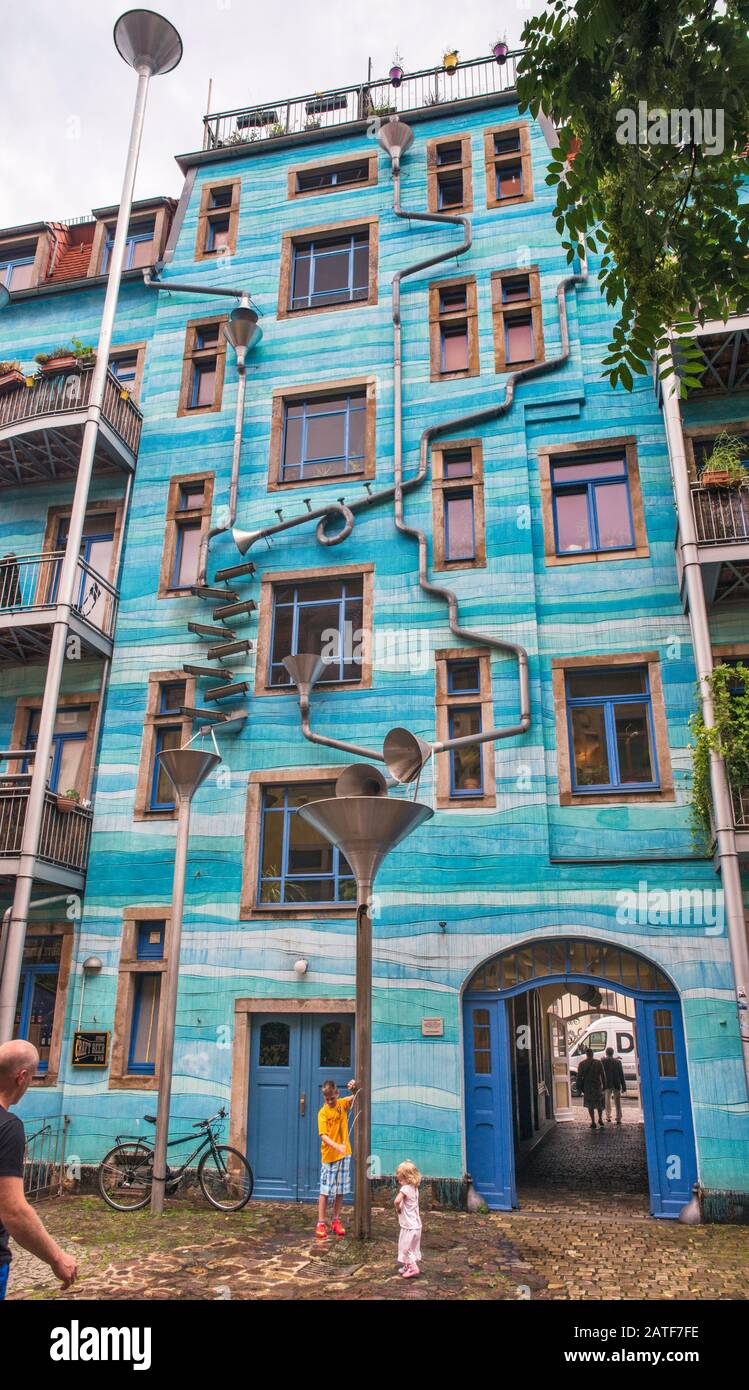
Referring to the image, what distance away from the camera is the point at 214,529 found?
1773 centimetres

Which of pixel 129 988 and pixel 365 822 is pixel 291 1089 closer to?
pixel 129 988

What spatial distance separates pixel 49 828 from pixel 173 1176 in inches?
217

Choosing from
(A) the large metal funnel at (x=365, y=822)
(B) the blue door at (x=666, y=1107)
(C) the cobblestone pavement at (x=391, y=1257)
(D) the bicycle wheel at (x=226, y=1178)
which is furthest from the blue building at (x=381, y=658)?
(A) the large metal funnel at (x=365, y=822)

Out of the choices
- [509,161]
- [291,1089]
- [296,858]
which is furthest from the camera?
[509,161]

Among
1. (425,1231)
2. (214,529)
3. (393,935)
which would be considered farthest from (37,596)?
(425,1231)

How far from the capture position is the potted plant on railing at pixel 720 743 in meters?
13.1

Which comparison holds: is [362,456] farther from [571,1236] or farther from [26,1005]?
[571,1236]

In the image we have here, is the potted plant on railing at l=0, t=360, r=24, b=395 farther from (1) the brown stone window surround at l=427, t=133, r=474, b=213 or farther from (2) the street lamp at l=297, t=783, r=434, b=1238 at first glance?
(2) the street lamp at l=297, t=783, r=434, b=1238

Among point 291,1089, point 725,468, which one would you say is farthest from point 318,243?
point 291,1089

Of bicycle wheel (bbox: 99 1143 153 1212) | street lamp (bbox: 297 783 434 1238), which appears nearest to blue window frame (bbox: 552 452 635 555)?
street lamp (bbox: 297 783 434 1238)

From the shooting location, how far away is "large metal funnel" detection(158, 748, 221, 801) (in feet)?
43.2

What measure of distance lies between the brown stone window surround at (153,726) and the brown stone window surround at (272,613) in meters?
1.32

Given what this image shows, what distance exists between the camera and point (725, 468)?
1442 centimetres

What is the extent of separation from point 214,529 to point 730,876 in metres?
10.5
